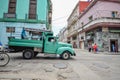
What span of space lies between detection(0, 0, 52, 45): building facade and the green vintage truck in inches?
378

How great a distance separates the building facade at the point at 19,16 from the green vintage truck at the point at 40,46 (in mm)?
9591

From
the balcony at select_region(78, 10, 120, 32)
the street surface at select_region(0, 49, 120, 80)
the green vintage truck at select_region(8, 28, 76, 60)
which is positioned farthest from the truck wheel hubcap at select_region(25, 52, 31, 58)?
the balcony at select_region(78, 10, 120, 32)

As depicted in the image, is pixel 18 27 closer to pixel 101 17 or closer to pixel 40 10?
pixel 40 10

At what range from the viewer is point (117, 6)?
26234 millimetres

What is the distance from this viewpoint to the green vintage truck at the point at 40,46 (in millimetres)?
11873

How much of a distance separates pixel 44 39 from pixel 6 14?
12.4 m

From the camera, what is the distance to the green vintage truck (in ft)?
39.0

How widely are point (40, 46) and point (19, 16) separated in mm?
11951

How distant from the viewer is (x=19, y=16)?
22.2 m

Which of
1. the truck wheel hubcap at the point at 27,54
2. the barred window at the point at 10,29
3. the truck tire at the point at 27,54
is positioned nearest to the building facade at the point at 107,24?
the barred window at the point at 10,29

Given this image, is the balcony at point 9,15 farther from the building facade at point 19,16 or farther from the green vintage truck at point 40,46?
the green vintage truck at point 40,46

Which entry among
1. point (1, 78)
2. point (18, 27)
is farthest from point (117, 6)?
point (1, 78)

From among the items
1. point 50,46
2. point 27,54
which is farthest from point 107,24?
point 27,54

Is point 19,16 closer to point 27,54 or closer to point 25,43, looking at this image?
point 25,43
